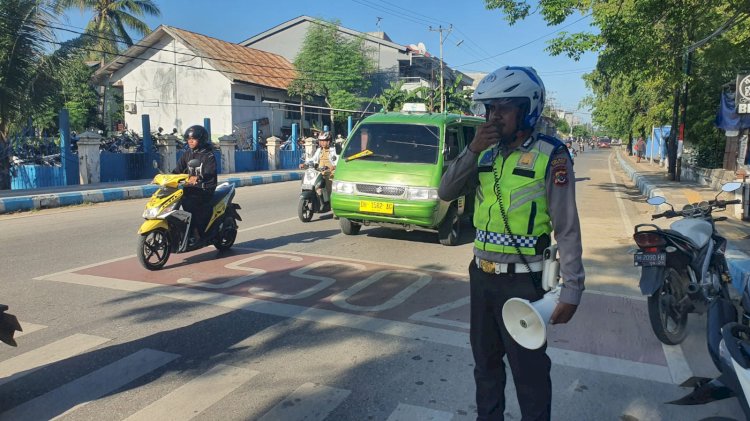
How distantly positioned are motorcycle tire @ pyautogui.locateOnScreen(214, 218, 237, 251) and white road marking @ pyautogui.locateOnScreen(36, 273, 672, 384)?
1.56 metres

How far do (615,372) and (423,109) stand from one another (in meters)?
6.79

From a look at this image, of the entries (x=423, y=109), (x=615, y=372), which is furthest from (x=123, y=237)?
(x=615, y=372)

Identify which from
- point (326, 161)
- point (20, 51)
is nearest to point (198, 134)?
point (326, 161)

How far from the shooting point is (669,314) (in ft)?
15.0

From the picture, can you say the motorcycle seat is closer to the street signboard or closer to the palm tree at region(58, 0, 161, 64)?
the street signboard

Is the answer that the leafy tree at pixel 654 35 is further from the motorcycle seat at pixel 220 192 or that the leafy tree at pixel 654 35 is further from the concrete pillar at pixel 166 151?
the concrete pillar at pixel 166 151

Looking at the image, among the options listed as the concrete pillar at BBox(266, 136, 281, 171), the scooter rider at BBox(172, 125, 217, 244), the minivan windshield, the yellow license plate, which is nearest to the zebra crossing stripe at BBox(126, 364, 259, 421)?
the scooter rider at BBox(172, 125, 217, 244)

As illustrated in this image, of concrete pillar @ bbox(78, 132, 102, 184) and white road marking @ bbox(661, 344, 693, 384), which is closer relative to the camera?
white road marking @ bbox(661, 344, 693, 384)

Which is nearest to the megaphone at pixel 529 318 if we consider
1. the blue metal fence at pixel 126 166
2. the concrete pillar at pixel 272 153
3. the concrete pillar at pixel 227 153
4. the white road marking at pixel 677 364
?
the white road marking at pixel 677 364

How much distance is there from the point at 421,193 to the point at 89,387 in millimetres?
5000

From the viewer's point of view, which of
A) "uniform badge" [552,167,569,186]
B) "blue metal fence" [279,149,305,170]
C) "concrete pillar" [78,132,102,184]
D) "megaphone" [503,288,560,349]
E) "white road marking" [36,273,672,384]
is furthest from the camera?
"blue metal fence" [279,149,305,170]

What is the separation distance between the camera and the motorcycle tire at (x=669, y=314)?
14.7 feet

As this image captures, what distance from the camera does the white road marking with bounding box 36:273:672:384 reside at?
4012mm

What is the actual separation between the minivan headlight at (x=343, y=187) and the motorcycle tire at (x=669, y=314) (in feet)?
14.7
